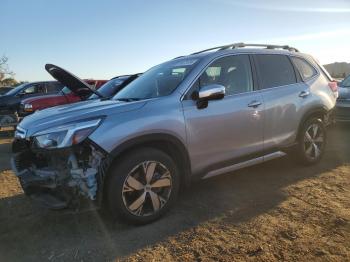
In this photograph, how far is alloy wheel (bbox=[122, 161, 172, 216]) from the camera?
12.5 ft

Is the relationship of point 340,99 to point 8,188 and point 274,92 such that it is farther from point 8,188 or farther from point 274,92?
point 8,188

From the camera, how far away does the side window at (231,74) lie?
4.64m

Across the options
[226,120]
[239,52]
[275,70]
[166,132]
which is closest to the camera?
[166,132]

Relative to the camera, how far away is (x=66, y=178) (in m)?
3.65

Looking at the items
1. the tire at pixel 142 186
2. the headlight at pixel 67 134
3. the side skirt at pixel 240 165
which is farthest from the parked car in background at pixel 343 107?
the headlight at pixel 67 134

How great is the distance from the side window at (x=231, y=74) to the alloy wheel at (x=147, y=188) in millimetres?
1227

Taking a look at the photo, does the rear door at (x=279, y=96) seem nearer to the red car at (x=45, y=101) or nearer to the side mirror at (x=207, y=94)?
the side mirror at (x=207, y=94)

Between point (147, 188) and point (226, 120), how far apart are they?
1.30 metres

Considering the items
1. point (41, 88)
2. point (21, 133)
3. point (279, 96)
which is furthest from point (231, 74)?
point (41, 88)

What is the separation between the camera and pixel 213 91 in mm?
4152

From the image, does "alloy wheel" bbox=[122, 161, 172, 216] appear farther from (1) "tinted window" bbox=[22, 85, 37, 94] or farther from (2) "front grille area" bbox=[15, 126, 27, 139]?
(1) "tinted window" bbox=[22, 85, 37, 94]

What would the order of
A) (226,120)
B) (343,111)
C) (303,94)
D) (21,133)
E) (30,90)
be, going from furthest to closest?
(30,90)
(343,111)
(303,94)
(226,120)
(21,133)

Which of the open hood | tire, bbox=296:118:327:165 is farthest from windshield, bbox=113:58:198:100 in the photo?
tire, bbox=296:118:327:165

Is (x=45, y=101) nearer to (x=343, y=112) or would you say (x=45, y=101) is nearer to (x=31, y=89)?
(x=31, y=89)
